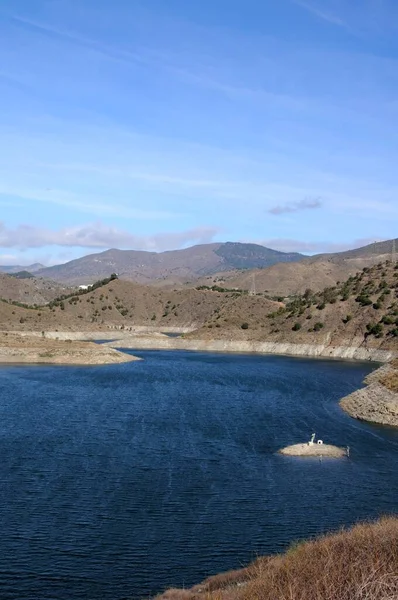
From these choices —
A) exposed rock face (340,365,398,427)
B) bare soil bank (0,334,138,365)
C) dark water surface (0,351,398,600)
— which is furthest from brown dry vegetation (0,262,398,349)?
dark water surface (0,351,398,600)

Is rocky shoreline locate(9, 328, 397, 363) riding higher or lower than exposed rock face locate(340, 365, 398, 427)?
lower

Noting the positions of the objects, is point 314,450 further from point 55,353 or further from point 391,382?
point 55,353

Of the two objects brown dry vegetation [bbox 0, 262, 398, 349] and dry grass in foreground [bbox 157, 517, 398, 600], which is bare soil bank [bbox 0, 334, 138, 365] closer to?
brown dry vegetation [bbox 0, 262, 398, 349]

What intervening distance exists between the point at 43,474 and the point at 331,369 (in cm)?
8018

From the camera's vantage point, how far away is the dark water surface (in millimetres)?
27453

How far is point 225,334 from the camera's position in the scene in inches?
6718

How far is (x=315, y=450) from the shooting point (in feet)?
159

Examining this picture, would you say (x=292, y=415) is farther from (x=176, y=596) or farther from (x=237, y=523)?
(x=176, y=596)

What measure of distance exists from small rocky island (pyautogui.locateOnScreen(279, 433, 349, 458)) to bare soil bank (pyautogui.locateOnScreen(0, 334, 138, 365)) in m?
76.0

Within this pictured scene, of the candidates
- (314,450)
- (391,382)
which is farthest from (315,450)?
(391,382)

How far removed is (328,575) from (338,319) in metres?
132

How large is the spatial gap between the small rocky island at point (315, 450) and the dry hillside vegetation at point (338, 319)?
8196 cm

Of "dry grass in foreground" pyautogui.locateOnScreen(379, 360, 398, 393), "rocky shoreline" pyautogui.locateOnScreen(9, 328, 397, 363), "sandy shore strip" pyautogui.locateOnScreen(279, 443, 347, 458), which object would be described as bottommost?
"rocky shoreline" pyautogui.locateOnScreen(9, 328, 397, 363)

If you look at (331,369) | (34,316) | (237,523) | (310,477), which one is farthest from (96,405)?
(34,316)
